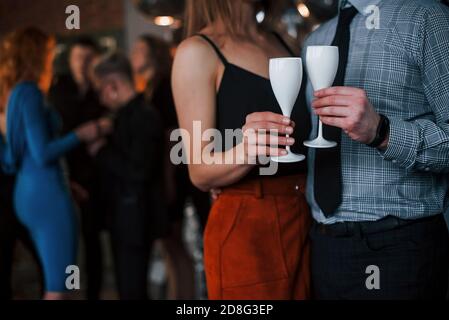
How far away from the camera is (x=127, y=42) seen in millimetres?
6168

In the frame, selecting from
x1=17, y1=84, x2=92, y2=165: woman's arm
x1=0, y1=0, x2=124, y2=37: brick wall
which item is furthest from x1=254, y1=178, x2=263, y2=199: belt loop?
x1=0, y1=0, x2=124, y2=37: brick wall

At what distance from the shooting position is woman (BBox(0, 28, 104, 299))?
2279 millimetres

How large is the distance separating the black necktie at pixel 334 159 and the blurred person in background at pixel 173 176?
155 cm

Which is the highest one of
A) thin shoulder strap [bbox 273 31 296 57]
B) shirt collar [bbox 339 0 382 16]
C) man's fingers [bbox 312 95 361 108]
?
thin shoulder strap [bbox 273 31 296 57]

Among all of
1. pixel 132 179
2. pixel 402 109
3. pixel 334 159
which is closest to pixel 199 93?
pixel 334 159

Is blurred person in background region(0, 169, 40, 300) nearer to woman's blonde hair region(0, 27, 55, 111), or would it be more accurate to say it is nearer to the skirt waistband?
woman's blonde hair region(0, 27, 55, 111)

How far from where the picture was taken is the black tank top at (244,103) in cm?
135

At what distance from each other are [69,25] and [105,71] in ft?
3.85

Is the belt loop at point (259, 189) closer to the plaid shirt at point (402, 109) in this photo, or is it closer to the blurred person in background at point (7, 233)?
the plaid shirt at point (402, 109)

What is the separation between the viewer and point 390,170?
1.21 meters

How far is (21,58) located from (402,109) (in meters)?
1.72

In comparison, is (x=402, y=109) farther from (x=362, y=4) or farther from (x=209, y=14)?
(x=209, y=14)

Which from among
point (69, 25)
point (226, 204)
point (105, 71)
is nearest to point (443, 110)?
point (226, 204)

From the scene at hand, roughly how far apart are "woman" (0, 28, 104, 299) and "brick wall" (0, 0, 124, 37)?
394 centimetres
